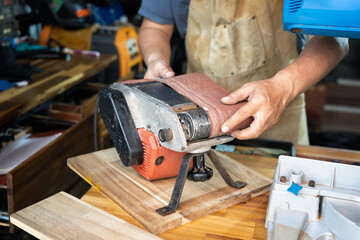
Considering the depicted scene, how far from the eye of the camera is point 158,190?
1142mm

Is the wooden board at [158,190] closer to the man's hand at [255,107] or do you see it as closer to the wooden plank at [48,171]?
the man's hand at [255,107]

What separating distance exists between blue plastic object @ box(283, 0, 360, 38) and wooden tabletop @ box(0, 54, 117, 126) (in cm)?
127

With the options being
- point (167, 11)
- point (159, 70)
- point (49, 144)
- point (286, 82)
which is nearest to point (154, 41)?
point (167, 11)

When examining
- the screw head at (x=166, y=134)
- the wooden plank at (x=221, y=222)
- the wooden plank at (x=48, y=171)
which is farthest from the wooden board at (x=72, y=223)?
the wooden plank at (x=48, y=171)

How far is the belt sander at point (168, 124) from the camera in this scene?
3.26 feet

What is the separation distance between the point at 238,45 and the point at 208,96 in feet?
1.67

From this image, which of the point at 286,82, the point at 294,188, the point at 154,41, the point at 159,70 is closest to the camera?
the point at 294,188

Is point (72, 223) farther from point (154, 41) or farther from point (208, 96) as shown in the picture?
point (154, 41)

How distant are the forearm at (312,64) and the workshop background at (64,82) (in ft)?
2.51


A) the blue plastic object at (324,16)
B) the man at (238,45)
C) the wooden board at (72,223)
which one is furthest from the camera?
the man at (238,45)

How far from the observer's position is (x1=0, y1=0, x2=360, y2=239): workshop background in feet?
5.79

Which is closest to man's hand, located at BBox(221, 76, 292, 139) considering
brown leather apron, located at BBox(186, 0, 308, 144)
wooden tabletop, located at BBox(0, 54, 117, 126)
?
brown leather apron, located at BBox(186, 0, 308, 144)

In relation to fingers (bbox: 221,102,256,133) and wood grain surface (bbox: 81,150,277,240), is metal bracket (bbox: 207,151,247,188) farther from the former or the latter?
fingers (bbox: 221,102,256,133)

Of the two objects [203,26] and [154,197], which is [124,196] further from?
[203,26]
